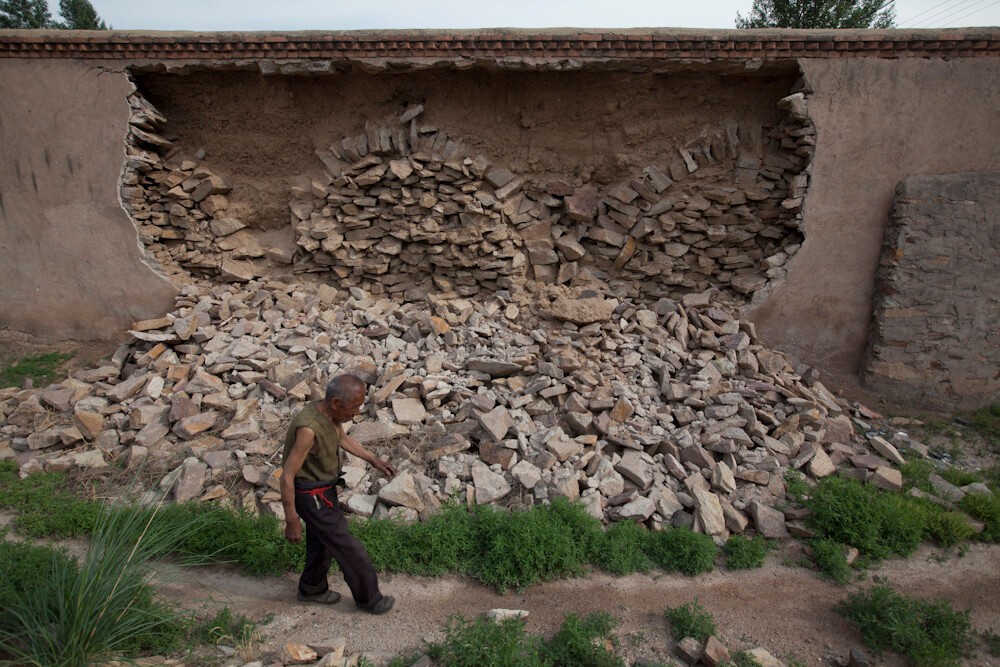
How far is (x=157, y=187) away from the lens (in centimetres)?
695

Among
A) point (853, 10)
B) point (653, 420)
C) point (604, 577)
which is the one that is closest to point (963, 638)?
point (604, 577)

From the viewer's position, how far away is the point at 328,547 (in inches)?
120

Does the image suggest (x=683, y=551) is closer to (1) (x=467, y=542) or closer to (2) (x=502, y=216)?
(1) (x=467, y=542)

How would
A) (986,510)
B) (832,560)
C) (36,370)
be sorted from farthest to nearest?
1. (36,370)
2. (986,510)
3. (832,560)

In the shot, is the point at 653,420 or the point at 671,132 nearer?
the point at 653,420

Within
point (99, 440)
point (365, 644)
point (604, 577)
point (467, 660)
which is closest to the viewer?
point (467, 660)

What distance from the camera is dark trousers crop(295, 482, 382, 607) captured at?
119 inches

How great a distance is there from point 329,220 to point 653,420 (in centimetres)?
469

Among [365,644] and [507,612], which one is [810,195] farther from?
[365,644]

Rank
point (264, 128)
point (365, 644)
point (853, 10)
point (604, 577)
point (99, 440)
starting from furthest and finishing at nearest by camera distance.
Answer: point (853, 10) < point (264, 128) < point (99, 440) < point (604, 577) < point (365, 644)

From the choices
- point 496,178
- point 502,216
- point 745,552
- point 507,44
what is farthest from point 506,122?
point 745,552

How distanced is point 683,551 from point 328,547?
2.39 metres

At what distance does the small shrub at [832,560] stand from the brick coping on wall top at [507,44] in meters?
4.95

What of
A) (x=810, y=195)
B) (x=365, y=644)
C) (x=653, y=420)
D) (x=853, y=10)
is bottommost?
(x=365, y=644)
